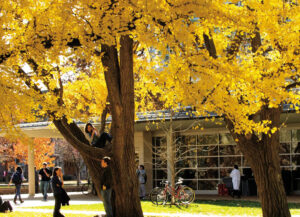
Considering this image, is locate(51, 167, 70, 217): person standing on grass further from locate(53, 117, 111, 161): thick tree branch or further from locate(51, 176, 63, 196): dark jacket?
locate(53, 117, 111, 161): thick tree branch

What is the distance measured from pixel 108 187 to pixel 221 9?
202 inches

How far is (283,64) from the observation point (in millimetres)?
10844

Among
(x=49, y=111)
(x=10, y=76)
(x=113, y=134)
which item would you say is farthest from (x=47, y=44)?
(x=113, y=134)

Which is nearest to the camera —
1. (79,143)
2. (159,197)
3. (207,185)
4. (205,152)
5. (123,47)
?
(79,143)

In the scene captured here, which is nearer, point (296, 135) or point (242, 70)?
point (242, 70)

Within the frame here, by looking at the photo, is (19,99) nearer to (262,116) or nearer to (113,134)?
(113,134)

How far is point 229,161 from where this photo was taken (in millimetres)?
27984

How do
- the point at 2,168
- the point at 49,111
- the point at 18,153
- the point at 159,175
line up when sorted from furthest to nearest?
1. the point at 2,168
2. the point at 18,153
3. the point at 159,175
4. the point at 49,111

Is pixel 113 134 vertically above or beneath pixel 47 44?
beneath

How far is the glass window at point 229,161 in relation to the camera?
27656 mm

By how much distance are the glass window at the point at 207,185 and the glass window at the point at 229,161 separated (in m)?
1.06

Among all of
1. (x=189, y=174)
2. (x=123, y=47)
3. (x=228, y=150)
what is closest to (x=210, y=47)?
(x=123, y=47)

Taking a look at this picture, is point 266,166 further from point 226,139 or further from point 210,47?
point 226,139

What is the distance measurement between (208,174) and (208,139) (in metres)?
1.90
